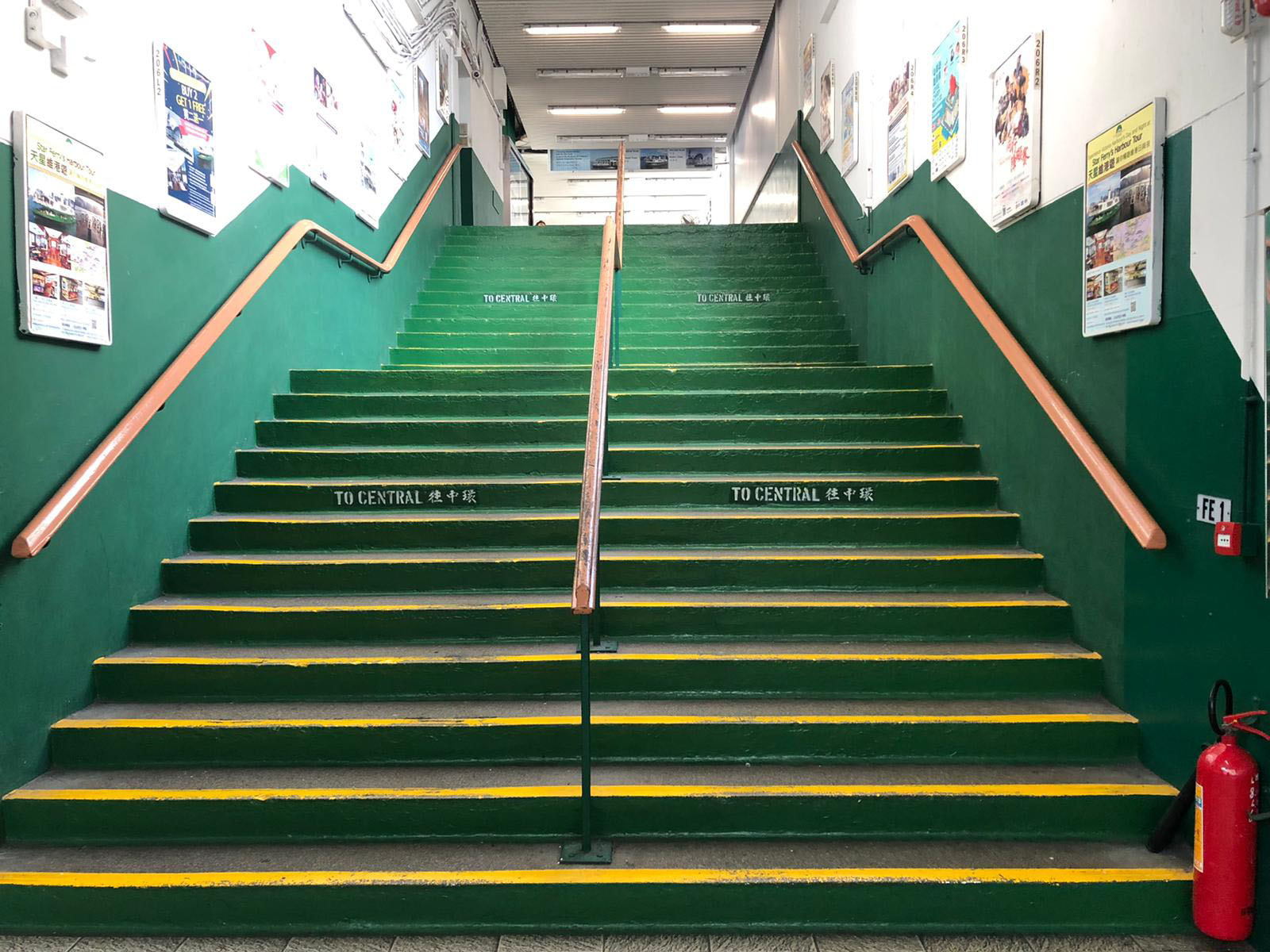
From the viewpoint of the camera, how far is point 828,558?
3252 millimetres

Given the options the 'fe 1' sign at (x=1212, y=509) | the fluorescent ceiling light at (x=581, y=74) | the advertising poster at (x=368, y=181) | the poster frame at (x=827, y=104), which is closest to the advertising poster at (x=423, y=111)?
the advertising poster at (x=368, y=181)

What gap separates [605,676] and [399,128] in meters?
5.20

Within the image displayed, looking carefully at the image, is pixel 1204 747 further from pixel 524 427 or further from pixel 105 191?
pixel 105 191

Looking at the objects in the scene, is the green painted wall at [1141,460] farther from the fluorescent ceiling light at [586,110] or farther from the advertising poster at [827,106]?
the fluorescent ceiling light at [586,110]

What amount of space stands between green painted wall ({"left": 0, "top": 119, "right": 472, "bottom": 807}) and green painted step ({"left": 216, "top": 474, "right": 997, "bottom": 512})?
278 mm

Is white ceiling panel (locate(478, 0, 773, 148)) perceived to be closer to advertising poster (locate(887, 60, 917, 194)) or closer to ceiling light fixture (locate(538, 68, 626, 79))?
ceiling light fixture (locate(538, 68, 626, 79))

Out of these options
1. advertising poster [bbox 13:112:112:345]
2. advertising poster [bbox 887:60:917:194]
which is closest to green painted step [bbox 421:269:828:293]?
advertising poster [bbox 887:60:917:194]

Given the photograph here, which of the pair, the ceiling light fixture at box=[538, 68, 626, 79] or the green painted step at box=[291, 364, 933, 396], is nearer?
the green painted step at box=[291, 364, 933, 396]

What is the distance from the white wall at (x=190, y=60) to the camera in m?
2.56

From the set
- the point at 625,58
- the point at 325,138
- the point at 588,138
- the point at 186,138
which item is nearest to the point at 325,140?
the point at 325,138

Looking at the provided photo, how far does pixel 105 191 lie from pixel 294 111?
1.82 m

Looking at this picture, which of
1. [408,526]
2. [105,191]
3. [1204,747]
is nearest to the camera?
[1204,747]

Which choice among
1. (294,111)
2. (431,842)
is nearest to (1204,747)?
(431,842)

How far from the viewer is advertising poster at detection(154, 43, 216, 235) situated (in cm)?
323
